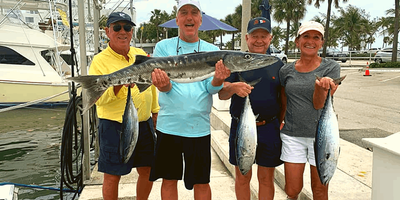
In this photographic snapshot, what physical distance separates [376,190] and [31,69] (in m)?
17.7

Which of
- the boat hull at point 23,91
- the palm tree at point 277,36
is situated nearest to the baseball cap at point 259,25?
the boat hull at point 23,91

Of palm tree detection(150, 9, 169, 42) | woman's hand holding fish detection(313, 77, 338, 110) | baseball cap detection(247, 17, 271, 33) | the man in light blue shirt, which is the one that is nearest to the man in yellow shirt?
the man in light blue shirt

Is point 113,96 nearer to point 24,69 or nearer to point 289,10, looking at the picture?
point 24,69

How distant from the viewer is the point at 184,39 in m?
3.02

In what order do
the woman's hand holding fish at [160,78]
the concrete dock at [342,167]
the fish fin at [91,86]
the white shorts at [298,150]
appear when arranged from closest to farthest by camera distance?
the woman's hand holding fish at [160,78], the fish fin at [91,86], the white shorts at [298,150], the concrete dock at [342,167]

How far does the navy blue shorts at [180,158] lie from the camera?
9.59ft

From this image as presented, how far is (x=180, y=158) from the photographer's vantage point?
2982mm

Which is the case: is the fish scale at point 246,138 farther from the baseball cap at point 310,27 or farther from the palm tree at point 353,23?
the palm tree at point 353,23

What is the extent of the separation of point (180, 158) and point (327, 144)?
1.36m

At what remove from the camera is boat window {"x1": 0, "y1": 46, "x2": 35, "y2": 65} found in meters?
16.0

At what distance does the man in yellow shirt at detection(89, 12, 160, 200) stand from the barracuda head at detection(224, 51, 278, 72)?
1185mm

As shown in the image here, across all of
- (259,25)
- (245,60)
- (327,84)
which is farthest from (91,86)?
(327,84)

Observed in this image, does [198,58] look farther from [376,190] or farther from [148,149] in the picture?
[376,190]

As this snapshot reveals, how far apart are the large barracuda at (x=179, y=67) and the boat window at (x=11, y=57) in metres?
16.1
